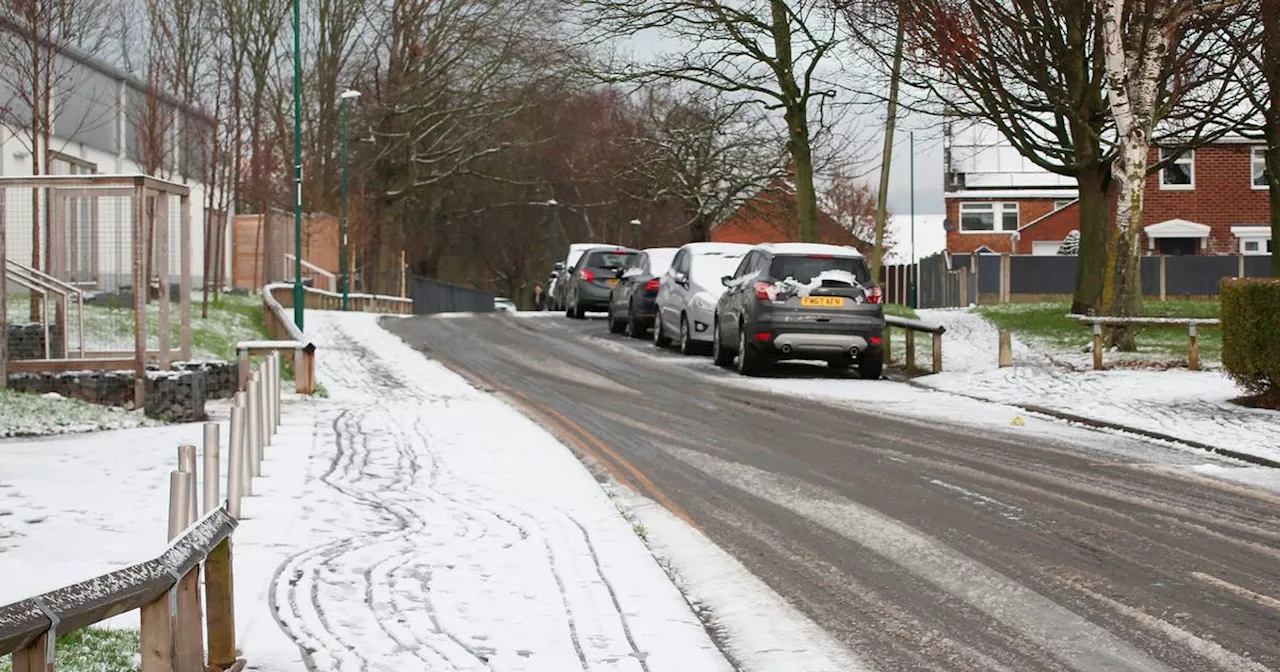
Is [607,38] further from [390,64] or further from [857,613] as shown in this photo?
[857,613]

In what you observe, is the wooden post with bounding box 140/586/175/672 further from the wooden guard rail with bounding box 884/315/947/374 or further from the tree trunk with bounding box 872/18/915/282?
the tree trunk with bounding box 872/18/915/282

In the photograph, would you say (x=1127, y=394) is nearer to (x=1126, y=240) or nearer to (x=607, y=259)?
(x=1126, y=240)

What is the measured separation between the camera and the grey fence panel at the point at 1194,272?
140 ft

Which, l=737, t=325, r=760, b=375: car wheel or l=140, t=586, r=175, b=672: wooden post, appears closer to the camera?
l=140, t=586, r=175, b=672: wooden post

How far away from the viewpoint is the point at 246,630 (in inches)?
278

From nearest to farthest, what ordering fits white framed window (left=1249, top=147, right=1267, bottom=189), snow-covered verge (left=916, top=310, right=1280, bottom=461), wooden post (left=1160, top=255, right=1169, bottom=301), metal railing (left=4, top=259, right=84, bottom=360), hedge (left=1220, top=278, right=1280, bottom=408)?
1. snow-covered verge (left=916, top=310, right=1280, bottom=461)
2. hedge (left=1220, top=278, right=1280, bottom=408)
3. metal railing (left=4, top=259, right=84, bottom=360)
4. wooden post (left=1160, top=255, right=1169, bottom=301)
5. white framed window (left=1249, top=147, right=1267, bottom=189)

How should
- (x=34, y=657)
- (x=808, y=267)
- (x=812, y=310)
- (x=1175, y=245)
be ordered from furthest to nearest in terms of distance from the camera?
(x=1175, y=245), (x=808, y=267), (x=812, y=310), (x=34, y=657)

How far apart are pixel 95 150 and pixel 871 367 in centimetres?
2725

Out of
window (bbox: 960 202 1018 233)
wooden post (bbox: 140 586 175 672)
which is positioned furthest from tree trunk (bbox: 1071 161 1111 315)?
window (bbox: 960 202 1018 233)

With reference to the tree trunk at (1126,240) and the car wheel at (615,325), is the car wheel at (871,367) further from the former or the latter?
the car wheel at (615,325)

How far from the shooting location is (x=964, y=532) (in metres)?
9.82

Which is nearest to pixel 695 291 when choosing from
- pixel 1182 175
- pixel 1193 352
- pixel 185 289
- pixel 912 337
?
pixel 912 337

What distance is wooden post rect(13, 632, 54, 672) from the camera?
14.2 feet

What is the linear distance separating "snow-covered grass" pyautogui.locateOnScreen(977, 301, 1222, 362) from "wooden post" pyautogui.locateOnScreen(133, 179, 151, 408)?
501 inches
